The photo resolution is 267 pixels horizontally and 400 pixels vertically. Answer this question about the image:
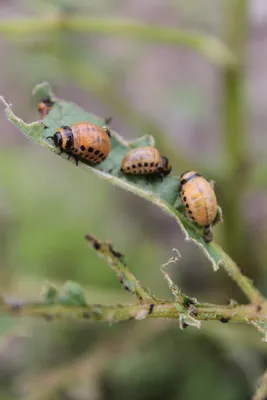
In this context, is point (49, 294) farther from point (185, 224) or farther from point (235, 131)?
point (235, 131)

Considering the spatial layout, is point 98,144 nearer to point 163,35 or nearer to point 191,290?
point 163,35

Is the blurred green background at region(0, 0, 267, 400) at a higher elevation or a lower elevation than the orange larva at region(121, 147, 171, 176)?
lower

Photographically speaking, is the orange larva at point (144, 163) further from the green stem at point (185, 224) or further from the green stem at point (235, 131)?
the green stem at point (235, 131)

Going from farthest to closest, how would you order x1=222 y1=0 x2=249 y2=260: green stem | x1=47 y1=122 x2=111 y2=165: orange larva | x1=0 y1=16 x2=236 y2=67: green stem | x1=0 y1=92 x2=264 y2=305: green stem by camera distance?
x1=222 y1=0 x2=249 y2=260: green stem
x1=0 y1=16 x2=236 y2=67: green stem
x1=47 y1=122 x2=111 y2=165: orange larva
x1=0 y1=92 x2=264 y2=305: green stem

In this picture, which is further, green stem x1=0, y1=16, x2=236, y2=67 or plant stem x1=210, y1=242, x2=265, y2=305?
green stem x1=0, y1=16, x2=236, y2=67

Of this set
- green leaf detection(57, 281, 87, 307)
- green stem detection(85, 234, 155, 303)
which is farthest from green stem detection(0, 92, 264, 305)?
green leaf detection(57, 281, 87, 307)

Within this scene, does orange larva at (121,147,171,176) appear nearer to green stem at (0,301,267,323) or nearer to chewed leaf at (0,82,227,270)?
chewed leaf at (0,82,227,270)
